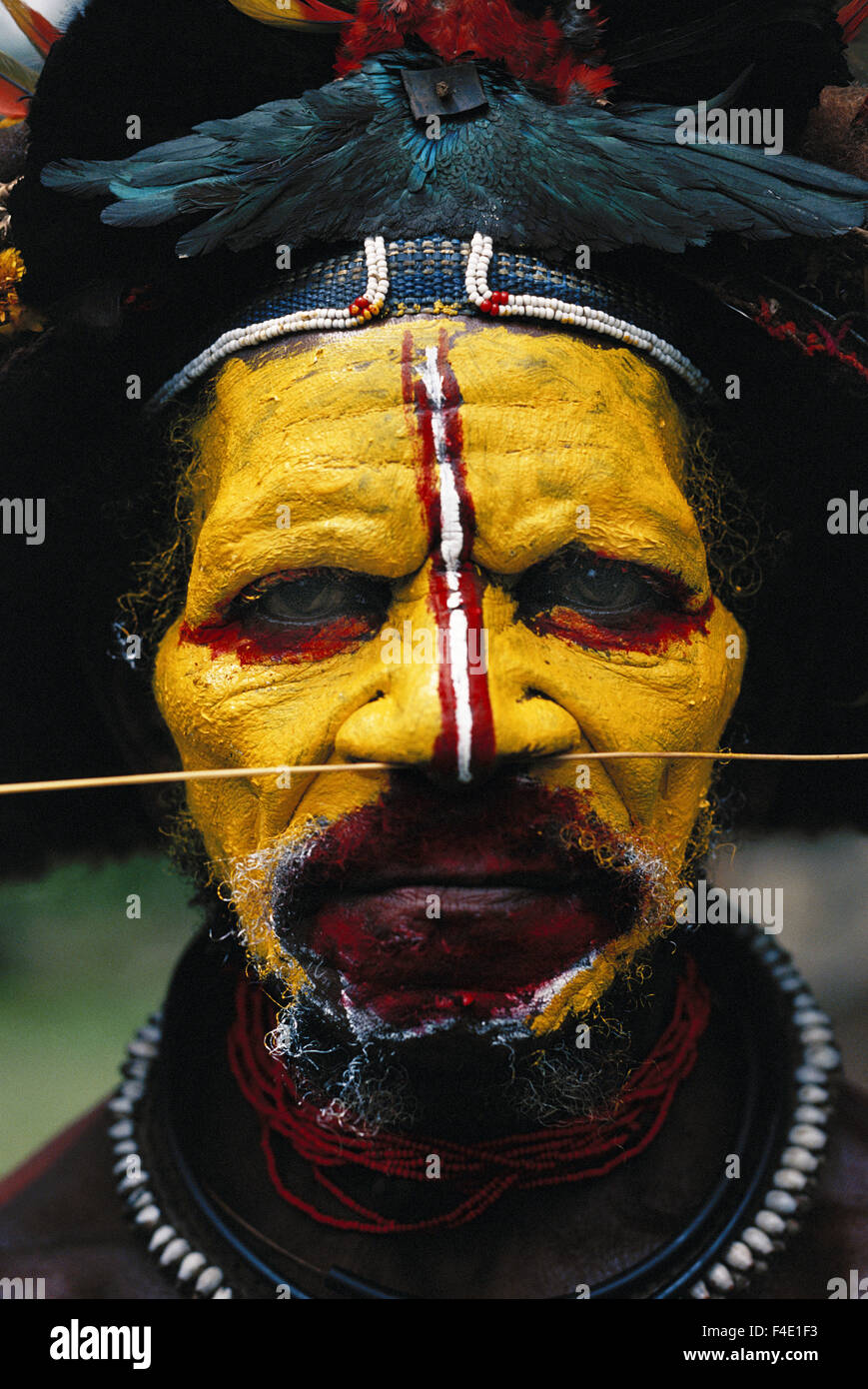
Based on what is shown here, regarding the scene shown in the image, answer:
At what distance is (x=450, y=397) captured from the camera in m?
2.17

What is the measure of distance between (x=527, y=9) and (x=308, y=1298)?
2778 millimetres

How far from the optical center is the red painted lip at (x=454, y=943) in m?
2.10

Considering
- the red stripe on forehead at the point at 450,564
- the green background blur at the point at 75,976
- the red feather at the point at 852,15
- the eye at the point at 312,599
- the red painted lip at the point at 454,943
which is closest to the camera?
the red stripe on forehead at the point at 450,564

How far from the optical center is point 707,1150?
2666mm

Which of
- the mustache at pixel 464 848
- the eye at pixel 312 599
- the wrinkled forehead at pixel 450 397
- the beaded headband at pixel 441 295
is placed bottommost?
the mustache at pixel 464 848

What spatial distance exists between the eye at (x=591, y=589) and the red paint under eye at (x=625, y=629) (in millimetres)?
10

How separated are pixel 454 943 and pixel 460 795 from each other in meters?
0.27

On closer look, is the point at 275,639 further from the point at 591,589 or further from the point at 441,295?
the point at 441,295

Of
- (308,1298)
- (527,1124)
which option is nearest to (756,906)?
(527,1124)

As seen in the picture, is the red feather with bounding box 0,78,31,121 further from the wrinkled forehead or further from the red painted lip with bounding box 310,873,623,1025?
the red painted lip with bounding box 310,873,623,1025

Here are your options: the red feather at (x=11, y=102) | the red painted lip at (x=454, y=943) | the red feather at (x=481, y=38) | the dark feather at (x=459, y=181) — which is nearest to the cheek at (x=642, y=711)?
the red painted lip at (x=454, y=943)

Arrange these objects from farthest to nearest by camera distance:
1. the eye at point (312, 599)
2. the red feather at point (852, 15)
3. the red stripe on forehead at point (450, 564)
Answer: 1. the red feather at point (852, 15)
2. the eye at point (312, 599)
3. the red stripe on forehead at point (450, 564)

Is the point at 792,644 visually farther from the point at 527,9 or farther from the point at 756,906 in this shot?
the point at 527,9

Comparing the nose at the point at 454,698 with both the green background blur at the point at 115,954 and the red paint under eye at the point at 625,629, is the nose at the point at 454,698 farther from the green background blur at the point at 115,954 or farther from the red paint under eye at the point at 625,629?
the green background blur at the point at 115,954
